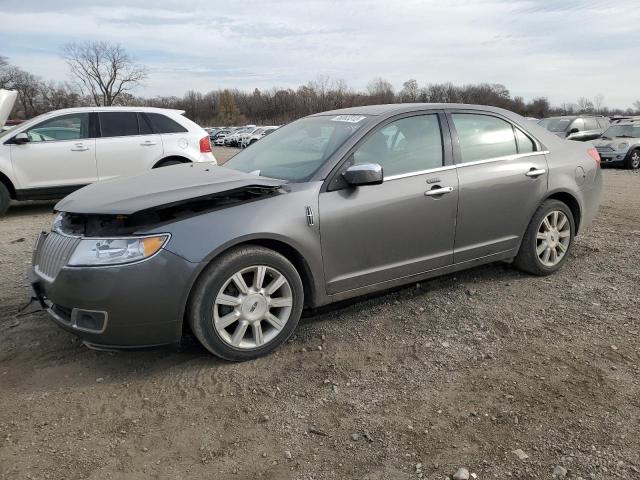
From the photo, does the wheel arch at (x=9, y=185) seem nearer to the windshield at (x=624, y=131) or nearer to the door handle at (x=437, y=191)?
the door handle at (x=437, y=191)

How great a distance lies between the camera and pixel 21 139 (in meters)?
8.12

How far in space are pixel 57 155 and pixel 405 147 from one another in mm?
6426

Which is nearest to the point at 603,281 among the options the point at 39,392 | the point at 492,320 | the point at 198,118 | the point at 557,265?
the point at 557,265

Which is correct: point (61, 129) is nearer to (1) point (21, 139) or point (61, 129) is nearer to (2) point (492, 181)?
(1) point (21, 139)

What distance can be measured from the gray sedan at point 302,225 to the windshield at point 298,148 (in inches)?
0.7

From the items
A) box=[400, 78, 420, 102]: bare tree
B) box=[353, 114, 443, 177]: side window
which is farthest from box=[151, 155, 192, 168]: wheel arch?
box=[400, 78, 420, 102]: bare tree

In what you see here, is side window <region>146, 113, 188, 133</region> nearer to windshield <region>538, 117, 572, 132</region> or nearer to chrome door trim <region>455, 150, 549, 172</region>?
chrome door trim <region>455, 150, 549, 172</region>

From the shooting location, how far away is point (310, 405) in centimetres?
287

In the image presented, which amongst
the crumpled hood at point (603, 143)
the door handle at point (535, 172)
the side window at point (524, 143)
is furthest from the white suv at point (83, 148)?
the crumpled hood at point (603, 143)

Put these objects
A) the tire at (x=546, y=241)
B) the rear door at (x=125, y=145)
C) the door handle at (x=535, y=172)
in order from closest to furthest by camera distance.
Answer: the door handle at (x=535, y=172), the tire at (x=546, y=241), the rear door at (x=125, y=145)

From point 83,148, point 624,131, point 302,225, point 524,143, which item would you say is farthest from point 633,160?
point 302,225

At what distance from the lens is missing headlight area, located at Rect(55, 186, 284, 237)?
3072mm

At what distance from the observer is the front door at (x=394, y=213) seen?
3.57 metres

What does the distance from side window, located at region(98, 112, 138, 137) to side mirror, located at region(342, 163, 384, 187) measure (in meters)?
6.27
